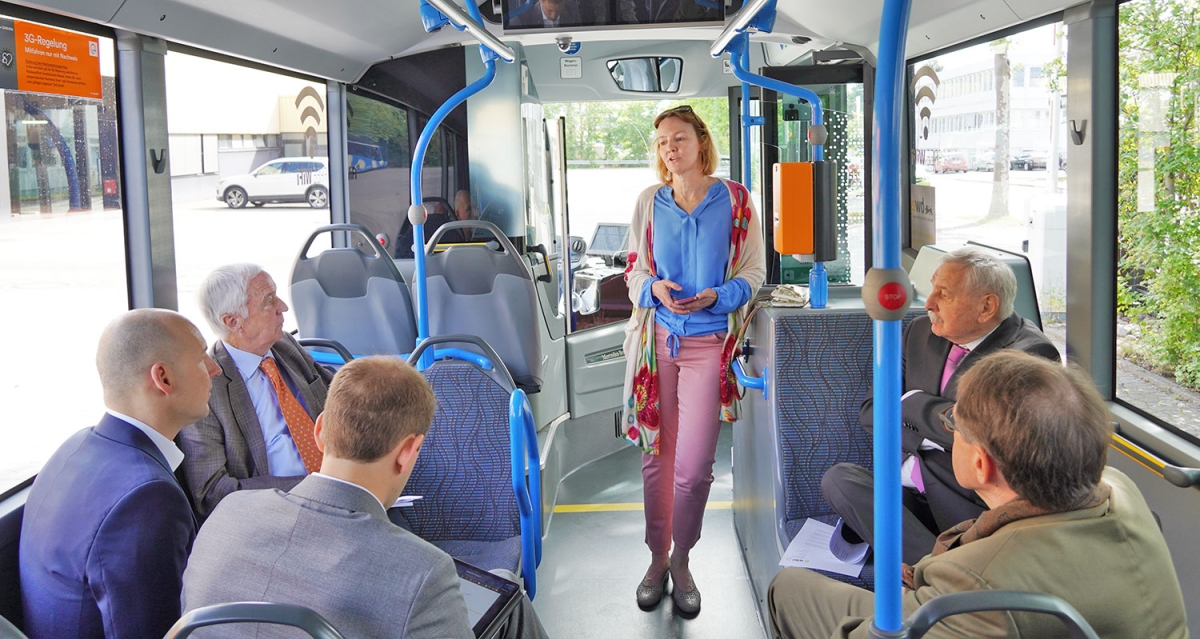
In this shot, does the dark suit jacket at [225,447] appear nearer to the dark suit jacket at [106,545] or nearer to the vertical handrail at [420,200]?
the dark suit jacket at [106,545]

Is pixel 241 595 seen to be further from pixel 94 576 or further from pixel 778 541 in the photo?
pixel 778 541

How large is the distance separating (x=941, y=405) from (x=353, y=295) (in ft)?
9.85

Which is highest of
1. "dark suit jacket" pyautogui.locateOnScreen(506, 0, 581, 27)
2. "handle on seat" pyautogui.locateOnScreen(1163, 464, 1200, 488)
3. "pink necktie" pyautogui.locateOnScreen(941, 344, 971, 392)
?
"dark suit jacket" pyautogui.locateOnScreen(506, 0, 581, 27)

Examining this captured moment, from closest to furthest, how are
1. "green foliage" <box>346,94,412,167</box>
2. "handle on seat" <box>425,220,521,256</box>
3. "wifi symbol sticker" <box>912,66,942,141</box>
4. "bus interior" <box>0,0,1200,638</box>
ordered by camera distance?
"bus interior" <box>0,0,1200,638</box>
"handle on seat" <box>425,220,521,256</box>
"wifi symbol sticker" <box>912,66,942,141</box>
"green foliage" <box>346,94,412,167</box>

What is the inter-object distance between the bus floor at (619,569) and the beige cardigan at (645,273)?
652 mm

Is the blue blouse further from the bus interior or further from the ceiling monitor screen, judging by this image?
the ceiling monitor screen

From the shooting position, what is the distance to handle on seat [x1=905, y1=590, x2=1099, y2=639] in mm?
1361

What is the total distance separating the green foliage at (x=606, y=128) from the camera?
19.0 feet

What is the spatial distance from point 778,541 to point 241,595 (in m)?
1.92

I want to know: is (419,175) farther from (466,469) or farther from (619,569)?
(619,569)

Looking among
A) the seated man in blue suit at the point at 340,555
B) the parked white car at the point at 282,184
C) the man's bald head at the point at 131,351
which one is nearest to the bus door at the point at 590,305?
the parked white car at the point at 282,184

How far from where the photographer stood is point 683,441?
351 centimetres

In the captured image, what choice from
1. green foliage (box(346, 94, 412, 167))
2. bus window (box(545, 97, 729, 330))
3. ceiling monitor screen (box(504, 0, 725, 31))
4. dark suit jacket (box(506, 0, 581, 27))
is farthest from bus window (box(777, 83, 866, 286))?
dark suit jacket (box(506, 0, 581, 27))

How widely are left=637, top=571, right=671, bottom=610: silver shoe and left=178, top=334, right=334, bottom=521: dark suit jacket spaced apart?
153 cm
